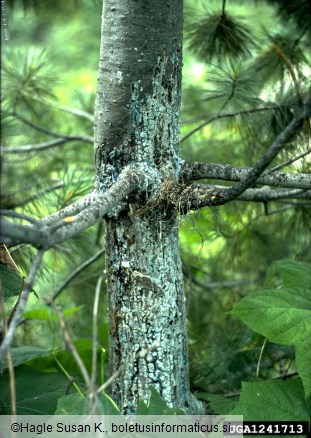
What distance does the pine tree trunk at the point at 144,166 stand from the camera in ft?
4.99

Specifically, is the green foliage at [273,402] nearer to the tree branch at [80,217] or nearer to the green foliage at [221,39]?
the tree branch at [80,217]

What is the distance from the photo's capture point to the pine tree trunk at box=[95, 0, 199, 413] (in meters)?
1.52

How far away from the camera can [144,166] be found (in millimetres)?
1542

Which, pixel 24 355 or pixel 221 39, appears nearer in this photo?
pixel 24 355

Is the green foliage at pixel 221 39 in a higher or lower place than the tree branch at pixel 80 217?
higher

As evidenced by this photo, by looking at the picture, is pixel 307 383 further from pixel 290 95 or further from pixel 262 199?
pixel 290 95

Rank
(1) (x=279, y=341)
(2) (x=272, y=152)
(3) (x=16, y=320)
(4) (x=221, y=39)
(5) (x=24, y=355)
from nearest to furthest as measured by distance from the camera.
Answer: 1. (3) (x=16, y=320)
2. (2) (x=272, y=152)
3. (1) (x=279, y=341)
4. (5) (x=24, y=355)
5. (4) (x=221, y=39)

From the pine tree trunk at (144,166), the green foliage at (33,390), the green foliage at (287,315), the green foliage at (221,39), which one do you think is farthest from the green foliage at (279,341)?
the green foliage at (221,39)

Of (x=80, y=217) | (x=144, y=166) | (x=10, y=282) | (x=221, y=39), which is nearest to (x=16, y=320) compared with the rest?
(x=80, y=217)

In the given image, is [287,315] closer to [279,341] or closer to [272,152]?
[279,341]

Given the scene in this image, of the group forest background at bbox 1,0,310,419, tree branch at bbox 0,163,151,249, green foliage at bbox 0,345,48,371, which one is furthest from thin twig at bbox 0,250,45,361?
green foliage at bbox 0,345,48,371

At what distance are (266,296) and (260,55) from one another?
1.45 m

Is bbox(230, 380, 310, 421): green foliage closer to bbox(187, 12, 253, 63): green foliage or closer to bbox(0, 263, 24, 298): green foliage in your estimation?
bbox(0, 263, 24, 298): green foliage

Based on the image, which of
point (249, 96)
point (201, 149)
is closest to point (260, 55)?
point (249, 96)
